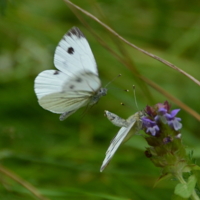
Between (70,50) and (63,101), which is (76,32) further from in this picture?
(63,101)

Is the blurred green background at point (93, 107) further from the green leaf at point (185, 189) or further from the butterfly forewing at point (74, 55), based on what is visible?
the green leaf at point (185, 189)

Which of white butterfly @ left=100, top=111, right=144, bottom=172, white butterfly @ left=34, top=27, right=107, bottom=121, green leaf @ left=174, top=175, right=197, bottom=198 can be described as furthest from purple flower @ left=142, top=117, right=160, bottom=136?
white butterfly @ left=34, top=27, right=107, bottom=121

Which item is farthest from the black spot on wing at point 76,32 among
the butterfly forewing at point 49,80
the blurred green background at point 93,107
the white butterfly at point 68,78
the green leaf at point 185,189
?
the green leaf at point 185,189

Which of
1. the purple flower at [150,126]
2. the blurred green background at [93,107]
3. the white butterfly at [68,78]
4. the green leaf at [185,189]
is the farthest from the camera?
the blurred green background at [93,107]

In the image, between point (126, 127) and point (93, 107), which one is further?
point (93, 107)

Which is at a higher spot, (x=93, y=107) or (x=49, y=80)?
(x=49, y=80)

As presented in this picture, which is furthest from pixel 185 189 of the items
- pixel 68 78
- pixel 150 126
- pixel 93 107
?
pixel 93 107
